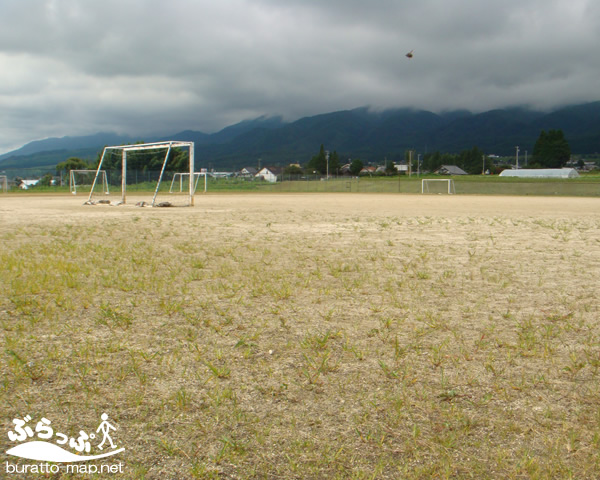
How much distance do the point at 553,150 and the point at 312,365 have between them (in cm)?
14508

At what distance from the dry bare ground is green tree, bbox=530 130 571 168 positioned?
13913 cm

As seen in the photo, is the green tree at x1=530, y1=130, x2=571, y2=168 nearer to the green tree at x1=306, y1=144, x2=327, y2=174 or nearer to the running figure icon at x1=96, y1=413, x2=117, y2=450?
the green tree at x1=306, y1=144, x2=327, y2=174

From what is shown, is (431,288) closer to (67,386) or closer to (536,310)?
(536,310)

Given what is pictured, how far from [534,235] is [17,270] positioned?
10451 millimetres

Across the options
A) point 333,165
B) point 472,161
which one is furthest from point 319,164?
point 472,161

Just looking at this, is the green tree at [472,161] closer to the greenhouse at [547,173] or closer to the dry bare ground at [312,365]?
the greenhouse at [547,173]

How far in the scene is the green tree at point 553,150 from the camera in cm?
12988

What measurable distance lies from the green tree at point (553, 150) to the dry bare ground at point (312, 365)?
139 metres

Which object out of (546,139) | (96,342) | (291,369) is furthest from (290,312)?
(546,139)

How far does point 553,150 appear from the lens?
131000mm

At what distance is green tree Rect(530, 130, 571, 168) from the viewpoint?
426 feet

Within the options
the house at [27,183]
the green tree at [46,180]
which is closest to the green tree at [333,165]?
the green tree at [46,180]

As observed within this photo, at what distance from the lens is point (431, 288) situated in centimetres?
589

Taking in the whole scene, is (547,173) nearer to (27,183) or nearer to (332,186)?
(332,186)
